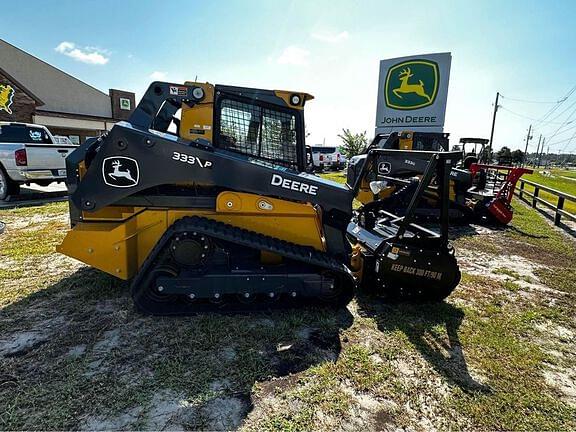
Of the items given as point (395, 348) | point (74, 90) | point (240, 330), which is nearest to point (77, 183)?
point (240, 330)

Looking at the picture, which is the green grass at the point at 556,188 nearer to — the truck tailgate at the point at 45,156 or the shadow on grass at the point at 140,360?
the shadow on grass at the point at 140,360

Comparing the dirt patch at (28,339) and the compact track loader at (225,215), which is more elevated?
the compact track loader at (225,215)

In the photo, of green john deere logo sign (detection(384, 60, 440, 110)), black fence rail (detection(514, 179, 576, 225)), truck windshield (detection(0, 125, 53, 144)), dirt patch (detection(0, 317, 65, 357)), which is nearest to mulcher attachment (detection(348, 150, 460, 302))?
dirt patch (detection(0, 317, 65, 357))

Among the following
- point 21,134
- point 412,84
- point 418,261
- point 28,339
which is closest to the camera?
point 28,339

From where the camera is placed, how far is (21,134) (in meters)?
10.5

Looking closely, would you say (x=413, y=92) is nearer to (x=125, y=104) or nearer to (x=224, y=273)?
(x=224, y=273)

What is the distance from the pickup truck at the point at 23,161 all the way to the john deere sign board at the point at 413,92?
13933 millimetres

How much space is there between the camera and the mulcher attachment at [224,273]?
344 centimetres

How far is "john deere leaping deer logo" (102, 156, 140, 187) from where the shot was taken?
348cm

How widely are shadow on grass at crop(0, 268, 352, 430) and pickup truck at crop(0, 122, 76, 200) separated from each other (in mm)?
7456

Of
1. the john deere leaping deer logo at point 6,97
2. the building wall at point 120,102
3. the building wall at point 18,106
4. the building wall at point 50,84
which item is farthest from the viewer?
the building wall at point 120,102

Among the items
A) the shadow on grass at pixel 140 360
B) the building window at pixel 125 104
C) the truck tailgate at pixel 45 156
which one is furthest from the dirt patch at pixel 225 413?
the building window at pixel 125 104

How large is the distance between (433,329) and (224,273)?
2.23 meters

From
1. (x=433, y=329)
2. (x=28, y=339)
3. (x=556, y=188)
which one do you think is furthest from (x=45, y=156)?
(x=556, y=188)
